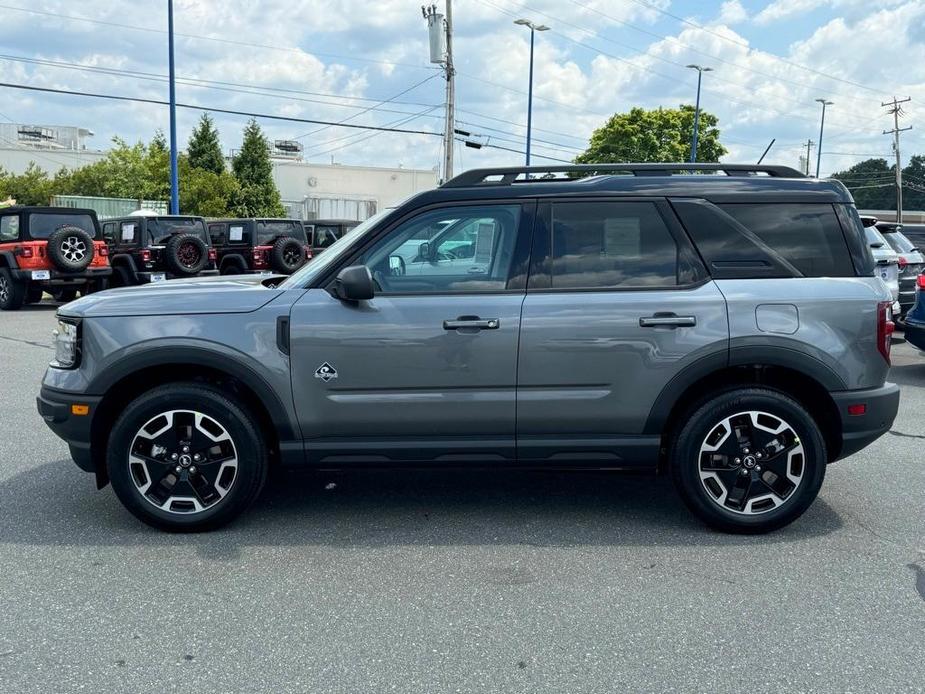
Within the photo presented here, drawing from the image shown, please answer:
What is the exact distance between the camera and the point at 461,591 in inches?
152

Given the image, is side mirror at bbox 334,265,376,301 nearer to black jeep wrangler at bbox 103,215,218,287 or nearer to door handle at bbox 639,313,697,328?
door handle at bbox 639,313,697,328

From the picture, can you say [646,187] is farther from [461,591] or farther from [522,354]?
[461,591]

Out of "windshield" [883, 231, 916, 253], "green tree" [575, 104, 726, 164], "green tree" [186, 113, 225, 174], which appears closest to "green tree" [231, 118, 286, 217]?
"green tree" [186, 113, 225, 174]

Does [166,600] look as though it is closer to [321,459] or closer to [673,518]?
[321,459]

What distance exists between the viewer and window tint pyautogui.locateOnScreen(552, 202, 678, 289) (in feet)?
14.9

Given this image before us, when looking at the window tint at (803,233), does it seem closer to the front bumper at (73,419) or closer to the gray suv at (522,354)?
the gray suv at (522,354)

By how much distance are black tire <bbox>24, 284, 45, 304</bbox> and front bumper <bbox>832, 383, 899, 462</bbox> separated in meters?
15.8

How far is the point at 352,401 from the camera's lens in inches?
175

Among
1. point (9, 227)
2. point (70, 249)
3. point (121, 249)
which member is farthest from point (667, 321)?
point (121, 249)

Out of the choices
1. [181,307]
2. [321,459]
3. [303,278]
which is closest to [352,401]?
[321,459]

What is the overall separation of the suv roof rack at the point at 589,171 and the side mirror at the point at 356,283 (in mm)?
714

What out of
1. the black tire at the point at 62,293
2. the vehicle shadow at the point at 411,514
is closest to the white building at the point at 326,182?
the black tire at the point at 62,293

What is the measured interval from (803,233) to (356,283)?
233cm

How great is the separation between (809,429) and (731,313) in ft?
2.32
